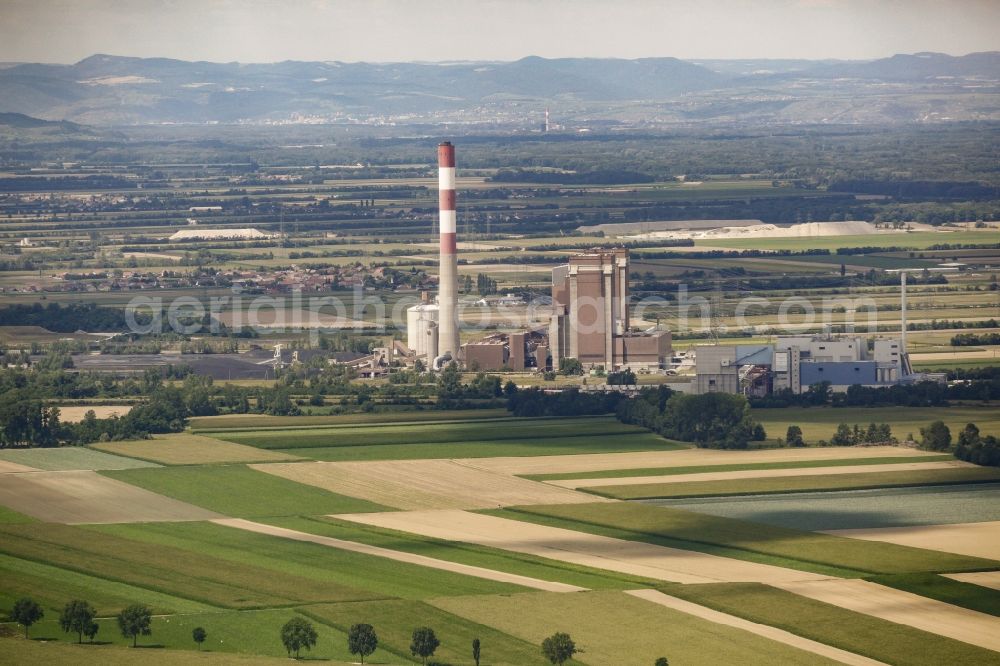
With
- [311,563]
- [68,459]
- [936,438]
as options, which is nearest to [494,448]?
[68,459]

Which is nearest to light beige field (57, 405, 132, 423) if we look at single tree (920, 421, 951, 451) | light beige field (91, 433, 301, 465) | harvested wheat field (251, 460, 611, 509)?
light beige field (91, 433, 301, 465)

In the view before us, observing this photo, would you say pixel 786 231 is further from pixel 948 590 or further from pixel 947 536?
pixel 948 590

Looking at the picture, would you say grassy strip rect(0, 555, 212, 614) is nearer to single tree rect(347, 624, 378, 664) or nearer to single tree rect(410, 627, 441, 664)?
single tree rect(347, 624, 378, 664)

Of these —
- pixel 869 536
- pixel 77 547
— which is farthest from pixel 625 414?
pixel 77 547

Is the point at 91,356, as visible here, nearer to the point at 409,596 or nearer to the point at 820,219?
the point at 409,596

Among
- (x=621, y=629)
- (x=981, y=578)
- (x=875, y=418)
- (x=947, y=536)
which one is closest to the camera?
(x=621, y=629)
